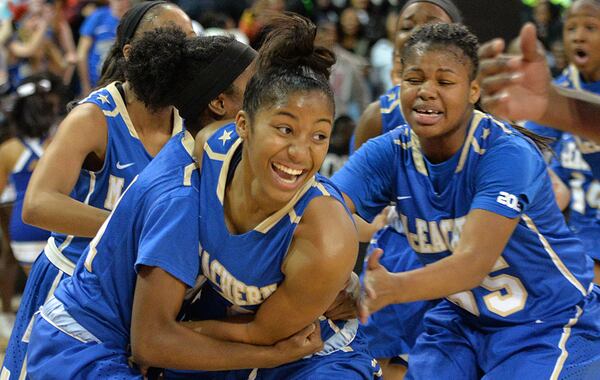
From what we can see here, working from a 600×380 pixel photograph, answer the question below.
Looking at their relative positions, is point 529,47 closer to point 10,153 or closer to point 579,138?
point 579,138

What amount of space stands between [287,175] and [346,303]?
0.51 metres

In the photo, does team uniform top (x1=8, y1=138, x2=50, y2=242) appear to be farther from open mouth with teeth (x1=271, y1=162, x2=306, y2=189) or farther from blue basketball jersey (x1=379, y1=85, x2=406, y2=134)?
open mouth with teeth (x1=271, y1=162, x2=306, y2=189)

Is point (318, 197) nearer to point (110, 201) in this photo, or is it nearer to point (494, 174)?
point (494, 174)

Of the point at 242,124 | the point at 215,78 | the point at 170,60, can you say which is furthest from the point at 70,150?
the point at 242,124

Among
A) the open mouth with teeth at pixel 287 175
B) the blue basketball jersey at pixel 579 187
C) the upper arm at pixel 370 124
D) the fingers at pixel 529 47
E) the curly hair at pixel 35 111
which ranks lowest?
the curly hair at pixel 35 111

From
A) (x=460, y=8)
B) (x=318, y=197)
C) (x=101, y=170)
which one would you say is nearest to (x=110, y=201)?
(x=101, y=170)

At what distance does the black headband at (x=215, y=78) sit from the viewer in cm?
305

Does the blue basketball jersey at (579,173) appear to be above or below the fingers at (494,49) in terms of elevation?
below

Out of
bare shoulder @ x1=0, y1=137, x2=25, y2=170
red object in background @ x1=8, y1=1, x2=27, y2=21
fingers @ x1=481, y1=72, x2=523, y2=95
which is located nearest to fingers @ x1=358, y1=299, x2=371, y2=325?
fingers @ x1=481, y1=72, x2=523, y2=95

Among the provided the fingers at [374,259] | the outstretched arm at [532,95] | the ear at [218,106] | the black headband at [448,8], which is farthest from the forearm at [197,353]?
the black headband at [448,8]

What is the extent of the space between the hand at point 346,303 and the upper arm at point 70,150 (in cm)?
113

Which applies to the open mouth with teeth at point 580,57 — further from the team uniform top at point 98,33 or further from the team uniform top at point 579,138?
the team uniform top at point 98,33

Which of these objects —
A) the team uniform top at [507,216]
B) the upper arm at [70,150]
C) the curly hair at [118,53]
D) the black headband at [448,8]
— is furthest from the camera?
the black headband at [448,8]

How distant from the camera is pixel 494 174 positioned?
327 centimetres
